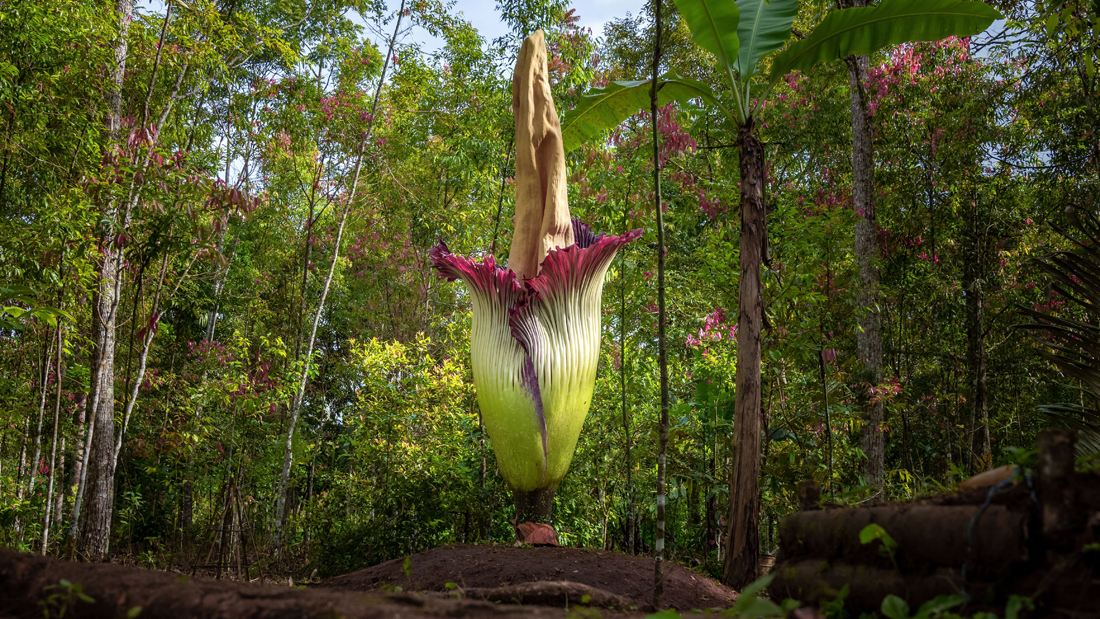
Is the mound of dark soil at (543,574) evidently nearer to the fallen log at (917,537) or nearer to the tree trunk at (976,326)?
the fallen log at (917,537)

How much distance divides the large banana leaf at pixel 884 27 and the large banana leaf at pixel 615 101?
0.52m

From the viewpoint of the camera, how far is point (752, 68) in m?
3.33

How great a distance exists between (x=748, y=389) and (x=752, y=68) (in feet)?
5.60

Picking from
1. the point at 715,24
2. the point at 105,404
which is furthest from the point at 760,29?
the point at 105,404

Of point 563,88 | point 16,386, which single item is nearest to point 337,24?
point 563,88

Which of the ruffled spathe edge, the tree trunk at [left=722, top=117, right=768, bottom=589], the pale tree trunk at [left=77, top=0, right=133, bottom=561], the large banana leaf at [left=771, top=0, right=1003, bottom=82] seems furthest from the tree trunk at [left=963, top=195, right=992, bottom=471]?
the pale tree trunk at [left=77, top=0, right=133, bottom=561]

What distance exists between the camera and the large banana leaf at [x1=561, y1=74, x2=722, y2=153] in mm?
3533

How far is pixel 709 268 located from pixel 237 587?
331 cm

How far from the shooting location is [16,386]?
5.66 metres

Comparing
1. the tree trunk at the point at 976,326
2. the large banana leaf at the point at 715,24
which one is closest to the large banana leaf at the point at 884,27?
the large banana leaf at the point at 715,24

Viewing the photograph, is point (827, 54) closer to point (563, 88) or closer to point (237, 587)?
point (563, 88)

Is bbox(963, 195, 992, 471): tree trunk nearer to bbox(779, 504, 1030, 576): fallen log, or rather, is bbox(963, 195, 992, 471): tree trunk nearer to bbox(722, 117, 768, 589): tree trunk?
bbox(722, 117, 768, 589): tree trunk

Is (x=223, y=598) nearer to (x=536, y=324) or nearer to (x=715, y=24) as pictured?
(x=536, y=324)

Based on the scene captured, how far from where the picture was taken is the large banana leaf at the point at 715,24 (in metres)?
3.18
